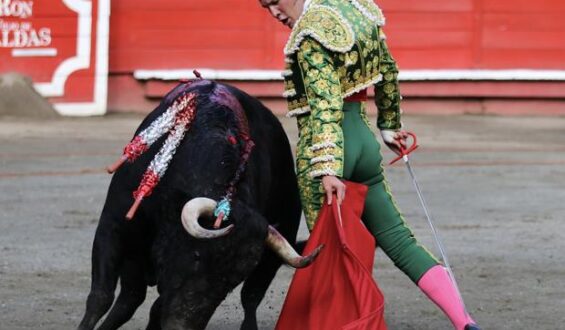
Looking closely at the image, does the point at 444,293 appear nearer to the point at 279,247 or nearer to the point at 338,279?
the point at 338,279

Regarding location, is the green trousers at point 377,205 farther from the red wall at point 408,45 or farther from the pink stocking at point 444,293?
the red wall at point 408,45

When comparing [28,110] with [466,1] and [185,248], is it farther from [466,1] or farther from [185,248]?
[185,248]

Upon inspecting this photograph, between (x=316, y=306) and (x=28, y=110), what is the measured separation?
7.15 metres

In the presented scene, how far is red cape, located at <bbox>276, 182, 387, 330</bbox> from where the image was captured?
3250mm

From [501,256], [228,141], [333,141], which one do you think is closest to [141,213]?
[228,141]

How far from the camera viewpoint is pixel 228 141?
10.8ft

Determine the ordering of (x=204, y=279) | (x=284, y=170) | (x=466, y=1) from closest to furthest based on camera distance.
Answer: (x=204, y=279)
(x=284, y=170)
(x=466, y=1)

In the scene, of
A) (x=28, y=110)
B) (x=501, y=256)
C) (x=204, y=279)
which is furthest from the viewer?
(x=28, y=110)

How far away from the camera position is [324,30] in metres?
3.22

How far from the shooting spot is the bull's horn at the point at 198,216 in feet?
9.80

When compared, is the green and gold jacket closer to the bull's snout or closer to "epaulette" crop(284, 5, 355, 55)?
"epaulette" crop(284, 5, 355, 55)

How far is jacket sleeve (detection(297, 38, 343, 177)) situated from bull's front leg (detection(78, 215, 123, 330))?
0.50 meters

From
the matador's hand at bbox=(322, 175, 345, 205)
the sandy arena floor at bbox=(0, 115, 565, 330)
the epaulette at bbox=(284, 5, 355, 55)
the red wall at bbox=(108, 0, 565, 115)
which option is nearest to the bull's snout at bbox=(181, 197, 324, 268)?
the matador's hand at bbox=(322, 175, 345, 205)

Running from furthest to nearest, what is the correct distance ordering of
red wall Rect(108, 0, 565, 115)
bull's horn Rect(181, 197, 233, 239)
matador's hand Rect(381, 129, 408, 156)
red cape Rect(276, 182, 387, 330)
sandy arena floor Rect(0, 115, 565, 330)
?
red wall Rect(108, 0, 565, 115) < sandy arena floor Rect(0, 115, 565, 330) < matador's hand Rect(381, 129, 408, 156) < red cape Rect(276, 182, 387, 330) < bull's horn Rect(181, 197, 233, 239)
